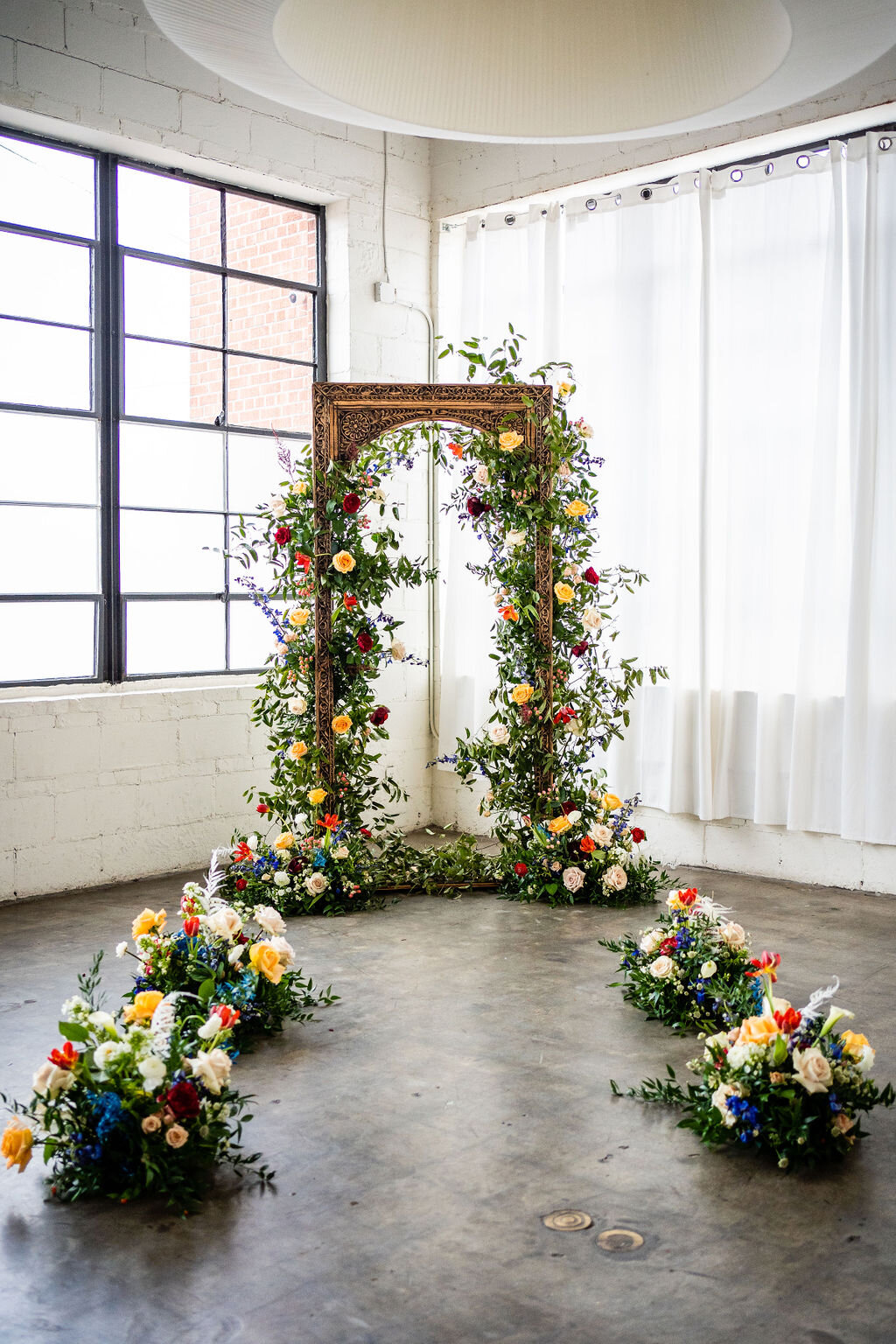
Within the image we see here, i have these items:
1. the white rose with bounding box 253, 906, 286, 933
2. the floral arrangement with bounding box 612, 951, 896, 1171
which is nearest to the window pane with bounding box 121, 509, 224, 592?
the white rose with bounding box 253, 906, 286, 933

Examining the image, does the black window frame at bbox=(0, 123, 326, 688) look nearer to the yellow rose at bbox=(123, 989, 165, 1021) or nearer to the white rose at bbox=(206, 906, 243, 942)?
the white rose at bbox=(206, 906, 243, 942)

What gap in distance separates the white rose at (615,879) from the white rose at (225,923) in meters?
2.24

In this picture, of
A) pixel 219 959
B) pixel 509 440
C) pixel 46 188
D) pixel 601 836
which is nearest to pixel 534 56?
pixel 509 440

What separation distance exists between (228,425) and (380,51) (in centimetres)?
284

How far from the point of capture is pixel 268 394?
669cm

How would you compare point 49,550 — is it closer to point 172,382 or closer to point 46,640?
point 46,640

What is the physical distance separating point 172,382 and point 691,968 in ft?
13.0

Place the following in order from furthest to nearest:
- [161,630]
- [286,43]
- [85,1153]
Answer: [161,630], [286,43], [85,1153]

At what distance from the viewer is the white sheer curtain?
18.4 feet

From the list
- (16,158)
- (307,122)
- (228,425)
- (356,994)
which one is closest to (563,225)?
(307,122)

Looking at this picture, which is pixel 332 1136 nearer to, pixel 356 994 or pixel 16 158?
pixel 356 994

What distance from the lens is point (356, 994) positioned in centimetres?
428

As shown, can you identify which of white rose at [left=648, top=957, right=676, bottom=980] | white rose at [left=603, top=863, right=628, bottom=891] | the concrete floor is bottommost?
the concrete floor

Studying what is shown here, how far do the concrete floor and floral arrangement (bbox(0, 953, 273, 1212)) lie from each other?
71 millimetres
